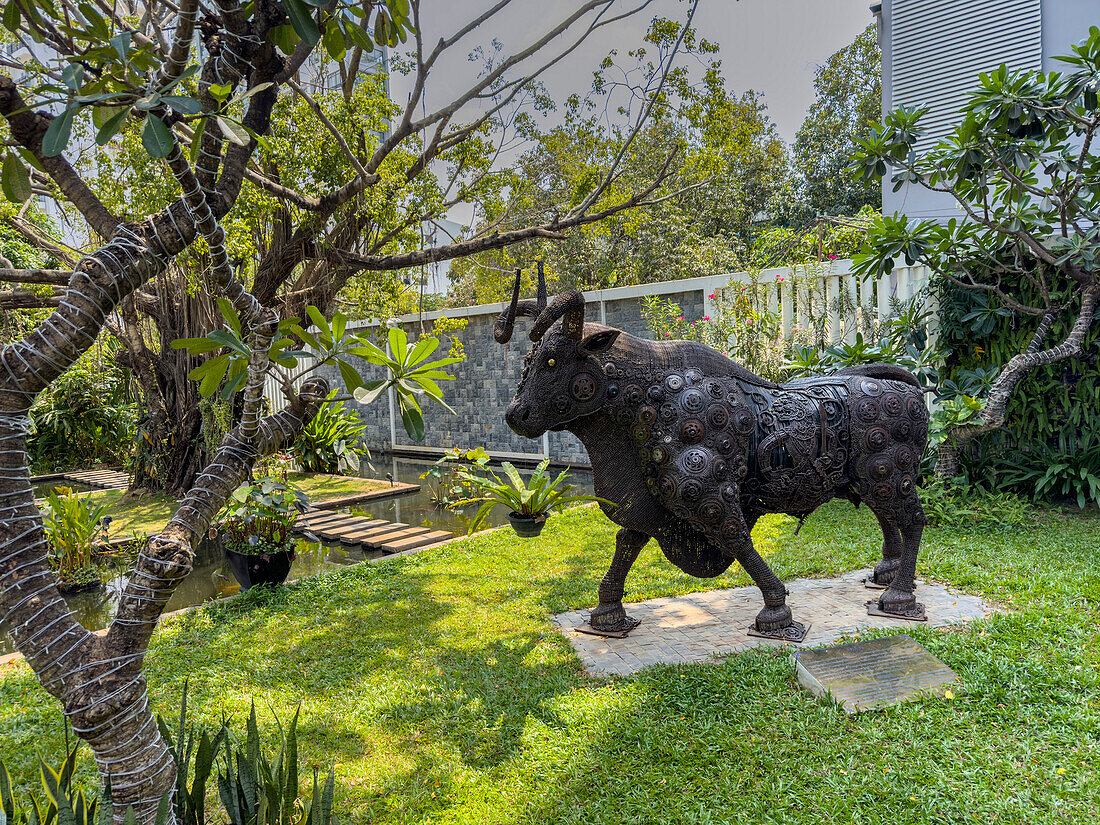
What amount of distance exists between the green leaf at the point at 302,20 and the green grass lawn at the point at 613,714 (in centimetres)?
257

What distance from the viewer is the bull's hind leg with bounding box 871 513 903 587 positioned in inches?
182

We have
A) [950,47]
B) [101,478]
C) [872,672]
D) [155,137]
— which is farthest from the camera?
[101,478]

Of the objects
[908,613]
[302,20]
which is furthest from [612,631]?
[302,20]

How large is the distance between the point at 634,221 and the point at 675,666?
550 cm

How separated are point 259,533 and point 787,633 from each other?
4147mm

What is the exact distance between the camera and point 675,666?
12.0 feet

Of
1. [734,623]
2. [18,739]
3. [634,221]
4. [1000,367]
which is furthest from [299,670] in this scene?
[1000,367]

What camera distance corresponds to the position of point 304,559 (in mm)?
6570

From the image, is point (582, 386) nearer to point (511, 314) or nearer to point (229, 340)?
point (511, 314)

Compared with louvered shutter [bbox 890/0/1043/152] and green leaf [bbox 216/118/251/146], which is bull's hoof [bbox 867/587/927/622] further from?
louvered shutter [bbox 890/0/1043/152]

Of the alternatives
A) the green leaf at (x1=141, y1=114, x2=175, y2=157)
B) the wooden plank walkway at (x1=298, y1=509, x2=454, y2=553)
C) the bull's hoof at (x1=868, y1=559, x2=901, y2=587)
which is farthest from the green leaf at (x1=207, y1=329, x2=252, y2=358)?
the wooden plank walkway at (x1=298, y1=509, x2=454, y2=553)

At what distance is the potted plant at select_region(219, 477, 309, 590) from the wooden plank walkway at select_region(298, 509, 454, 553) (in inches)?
44.2

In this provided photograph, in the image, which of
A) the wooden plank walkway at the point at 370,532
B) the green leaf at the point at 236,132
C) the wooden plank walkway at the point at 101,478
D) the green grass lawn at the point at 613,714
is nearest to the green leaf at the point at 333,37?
the green leaf at the point at 236,132


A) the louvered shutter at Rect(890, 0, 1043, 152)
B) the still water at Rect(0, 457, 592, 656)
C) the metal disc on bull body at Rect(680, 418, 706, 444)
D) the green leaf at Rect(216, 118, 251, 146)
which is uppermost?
the louvered shutter at Rect(890, 0, 1043, 152)
